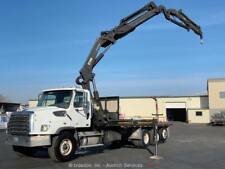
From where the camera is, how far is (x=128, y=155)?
1647cm

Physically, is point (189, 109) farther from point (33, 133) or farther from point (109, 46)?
point (33, 133)

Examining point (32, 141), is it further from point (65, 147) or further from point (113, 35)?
point (113, 35)

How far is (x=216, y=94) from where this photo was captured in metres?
59.9

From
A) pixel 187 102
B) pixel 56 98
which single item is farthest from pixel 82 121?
pixel 187 102

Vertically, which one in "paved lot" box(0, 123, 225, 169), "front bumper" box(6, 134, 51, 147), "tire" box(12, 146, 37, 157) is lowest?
"paved lot" box(0, 123, 225, 169)

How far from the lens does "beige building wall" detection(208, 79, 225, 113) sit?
59.5 meters

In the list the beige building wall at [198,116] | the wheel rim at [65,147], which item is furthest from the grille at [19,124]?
the beige building wall at [198,116]

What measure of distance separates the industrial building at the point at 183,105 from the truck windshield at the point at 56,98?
39.1 metres

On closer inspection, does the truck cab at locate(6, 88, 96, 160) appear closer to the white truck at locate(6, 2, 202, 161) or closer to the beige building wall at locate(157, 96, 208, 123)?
the white truck at locate(6, 2, 202, 161)

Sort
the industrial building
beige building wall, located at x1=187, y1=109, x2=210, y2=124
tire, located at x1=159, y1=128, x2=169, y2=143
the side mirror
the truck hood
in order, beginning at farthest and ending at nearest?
1. beige building wall, located at x1=187, y1=109, x2=210, y2=124
2. the industrial building
3. tire, located at x1=159, y1=128, x2=169, y2=143
4. the side mirror
5. the truck hood

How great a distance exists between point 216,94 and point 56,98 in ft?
157

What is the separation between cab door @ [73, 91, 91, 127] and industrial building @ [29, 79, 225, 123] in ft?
128

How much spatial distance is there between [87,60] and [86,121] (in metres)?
3.57

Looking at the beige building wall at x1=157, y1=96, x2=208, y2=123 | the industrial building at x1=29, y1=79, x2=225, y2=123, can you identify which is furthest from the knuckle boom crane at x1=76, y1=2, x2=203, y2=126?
the beige building wall at x1=157, y1=96, x2=208, y2=123
